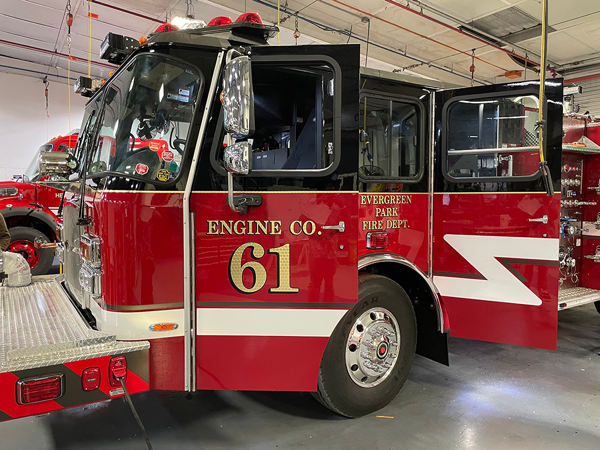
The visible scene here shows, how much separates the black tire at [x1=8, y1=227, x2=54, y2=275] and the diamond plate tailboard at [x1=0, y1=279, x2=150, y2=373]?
5.02 metres

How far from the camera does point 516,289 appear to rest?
3.79 metres

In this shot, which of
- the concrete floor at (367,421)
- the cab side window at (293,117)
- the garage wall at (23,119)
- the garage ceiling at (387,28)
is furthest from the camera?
the garage wall at (23,119)

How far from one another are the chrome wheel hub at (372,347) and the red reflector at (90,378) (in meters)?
1.57

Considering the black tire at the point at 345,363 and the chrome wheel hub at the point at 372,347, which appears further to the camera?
the chrome wheel hub at the point at 372,347

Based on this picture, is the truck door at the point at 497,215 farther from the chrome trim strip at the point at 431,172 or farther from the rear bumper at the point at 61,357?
the rear bumper at the point at 61,357

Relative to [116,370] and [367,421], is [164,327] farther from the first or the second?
[367,421]

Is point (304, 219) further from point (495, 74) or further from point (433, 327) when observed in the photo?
point (495, 74)

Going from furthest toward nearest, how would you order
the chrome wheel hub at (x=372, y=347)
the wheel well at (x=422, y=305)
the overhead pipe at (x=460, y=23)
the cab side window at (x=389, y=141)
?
the overhead pipe at (x=460, y=23)
the cab side window at (x=389, y=141)
the wheel well at (x=422, y=305)
the chrome wheel hub at (x=372, y=347)

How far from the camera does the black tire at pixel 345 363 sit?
300 cm

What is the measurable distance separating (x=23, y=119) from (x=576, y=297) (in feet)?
43.1

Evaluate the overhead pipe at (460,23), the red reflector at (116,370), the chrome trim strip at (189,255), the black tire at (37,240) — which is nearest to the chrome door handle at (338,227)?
the chrome trim strip at (189,255)

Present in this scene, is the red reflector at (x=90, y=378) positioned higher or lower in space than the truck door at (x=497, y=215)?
lower

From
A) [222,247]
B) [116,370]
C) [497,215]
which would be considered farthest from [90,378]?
[497,215]

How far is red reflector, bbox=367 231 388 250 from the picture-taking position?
11.5 ft
